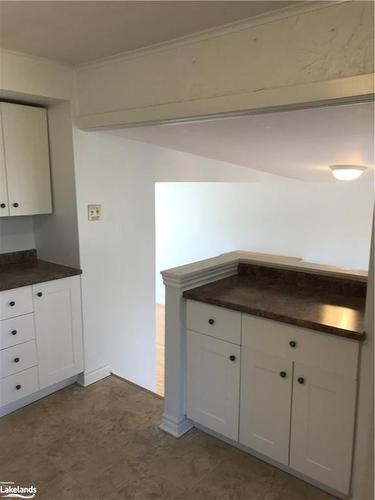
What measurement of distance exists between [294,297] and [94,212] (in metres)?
1.56

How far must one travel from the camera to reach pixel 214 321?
2137mm

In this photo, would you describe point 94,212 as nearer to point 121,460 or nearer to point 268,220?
point 121,460

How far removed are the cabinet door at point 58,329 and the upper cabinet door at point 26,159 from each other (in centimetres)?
59

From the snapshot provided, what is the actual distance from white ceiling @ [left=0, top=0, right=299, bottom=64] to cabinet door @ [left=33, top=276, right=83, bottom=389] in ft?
4.88

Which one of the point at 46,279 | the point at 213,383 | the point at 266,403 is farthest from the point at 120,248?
the point at 266,403

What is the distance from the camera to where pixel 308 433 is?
73.6 inches

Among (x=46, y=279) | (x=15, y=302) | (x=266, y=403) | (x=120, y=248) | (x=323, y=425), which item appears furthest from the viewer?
(x=120, y=248)

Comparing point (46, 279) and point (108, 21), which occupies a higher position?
point (108, 21)

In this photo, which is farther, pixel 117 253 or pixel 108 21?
pixel 117 253

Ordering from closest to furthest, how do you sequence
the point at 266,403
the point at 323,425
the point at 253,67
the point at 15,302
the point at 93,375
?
the point at 253,67
the point at 323,425
the point at 266,403
the point at 15,302
the point at 93,375

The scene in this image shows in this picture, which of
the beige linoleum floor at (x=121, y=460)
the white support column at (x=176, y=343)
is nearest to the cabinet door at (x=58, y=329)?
the beige linoleum floor at (x=121, y=460)

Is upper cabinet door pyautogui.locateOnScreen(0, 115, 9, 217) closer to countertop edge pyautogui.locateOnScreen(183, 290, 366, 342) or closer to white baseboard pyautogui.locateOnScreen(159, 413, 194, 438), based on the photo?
countertop edge pyautogui.locateOnScreen(183, 290, 366, 342)

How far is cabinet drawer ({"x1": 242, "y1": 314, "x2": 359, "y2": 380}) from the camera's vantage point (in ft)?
5.61

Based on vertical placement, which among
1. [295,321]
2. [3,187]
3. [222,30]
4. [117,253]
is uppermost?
[222,30]
